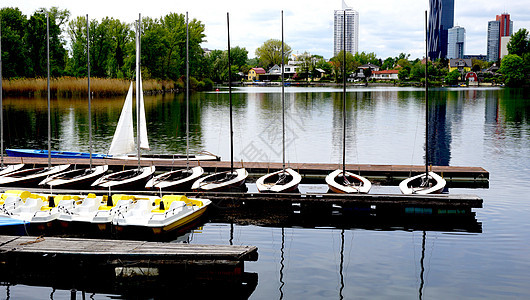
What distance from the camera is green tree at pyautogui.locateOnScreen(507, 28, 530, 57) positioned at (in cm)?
16988

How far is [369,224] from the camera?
23.2 metres

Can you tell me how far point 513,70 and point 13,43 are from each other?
448 feet

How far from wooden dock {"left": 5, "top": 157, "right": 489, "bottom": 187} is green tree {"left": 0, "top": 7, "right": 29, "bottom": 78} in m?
65.6

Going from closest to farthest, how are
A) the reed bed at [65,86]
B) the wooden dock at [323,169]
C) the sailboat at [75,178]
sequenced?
1. the sailboat at [75,178]
2. the wooden dock at [323,169]
3. the reed bed at [65,86]

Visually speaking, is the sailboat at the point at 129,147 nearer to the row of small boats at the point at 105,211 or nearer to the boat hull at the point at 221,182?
the row of small boats at the point at 105,211

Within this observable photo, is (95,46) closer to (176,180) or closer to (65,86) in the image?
(65,86)

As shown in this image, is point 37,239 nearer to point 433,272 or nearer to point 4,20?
point 433,272

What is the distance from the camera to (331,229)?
2250 cm

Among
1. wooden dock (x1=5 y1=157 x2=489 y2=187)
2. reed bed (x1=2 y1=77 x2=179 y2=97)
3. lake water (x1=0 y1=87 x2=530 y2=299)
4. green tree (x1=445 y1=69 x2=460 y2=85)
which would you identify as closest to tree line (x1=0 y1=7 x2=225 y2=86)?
reed bed (x1=2 y1=77 x2=179 y2=97)

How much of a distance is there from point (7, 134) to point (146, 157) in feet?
75.2

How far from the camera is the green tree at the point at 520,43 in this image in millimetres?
169875

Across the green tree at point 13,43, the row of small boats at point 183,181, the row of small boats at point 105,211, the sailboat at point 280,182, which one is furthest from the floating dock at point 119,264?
the green tree at point 13,43

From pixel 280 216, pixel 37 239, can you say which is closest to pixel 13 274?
pixel 37 239

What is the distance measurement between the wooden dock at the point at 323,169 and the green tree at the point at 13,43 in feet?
215
